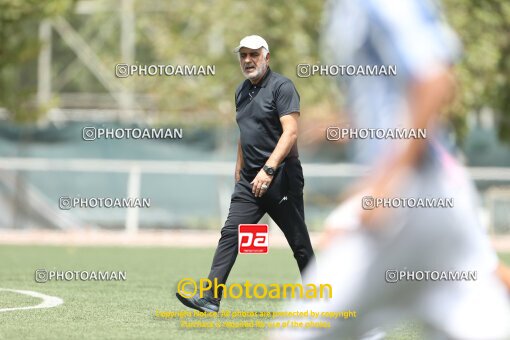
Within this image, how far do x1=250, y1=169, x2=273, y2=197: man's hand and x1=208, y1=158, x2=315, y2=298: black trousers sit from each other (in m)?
0.16

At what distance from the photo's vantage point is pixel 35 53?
20.9 metres

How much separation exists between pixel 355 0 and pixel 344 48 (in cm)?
22

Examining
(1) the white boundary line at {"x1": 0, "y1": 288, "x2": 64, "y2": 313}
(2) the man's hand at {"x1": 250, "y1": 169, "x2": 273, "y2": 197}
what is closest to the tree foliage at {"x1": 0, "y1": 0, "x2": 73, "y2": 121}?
(1) the white boundary line at {"x1": 0, "y1": 288, "x2": 64, "y2": 313}

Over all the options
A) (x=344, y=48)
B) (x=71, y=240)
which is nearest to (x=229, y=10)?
(x=71, y=240)

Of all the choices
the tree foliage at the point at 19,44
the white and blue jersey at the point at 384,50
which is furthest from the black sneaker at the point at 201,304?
the tree foliage at the point at 19,44

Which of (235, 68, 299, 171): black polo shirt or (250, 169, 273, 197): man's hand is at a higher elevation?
(235, 68, 299, 171): black polo shirt

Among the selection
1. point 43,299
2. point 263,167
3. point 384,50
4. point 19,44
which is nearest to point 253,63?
point 263,167

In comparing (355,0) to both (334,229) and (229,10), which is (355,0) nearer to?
(334,229)

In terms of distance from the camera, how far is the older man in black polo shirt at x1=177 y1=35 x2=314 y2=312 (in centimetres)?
846

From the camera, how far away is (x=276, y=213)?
8633 mm

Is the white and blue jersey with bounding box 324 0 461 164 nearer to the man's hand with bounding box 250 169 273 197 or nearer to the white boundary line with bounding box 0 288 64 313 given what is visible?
the man's hand with bounding box 250 169 273 197

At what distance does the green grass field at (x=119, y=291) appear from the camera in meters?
7.98

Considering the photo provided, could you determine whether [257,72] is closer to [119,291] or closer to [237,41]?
[119,291]

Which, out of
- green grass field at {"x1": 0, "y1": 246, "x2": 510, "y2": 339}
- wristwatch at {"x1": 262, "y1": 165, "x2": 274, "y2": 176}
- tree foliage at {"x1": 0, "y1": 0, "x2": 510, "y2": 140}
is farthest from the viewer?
tree foliage at {"x1": 0, "y1": 0, "x2": 510, "y2": 140}
